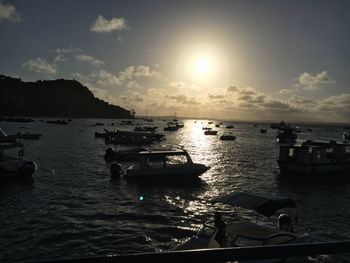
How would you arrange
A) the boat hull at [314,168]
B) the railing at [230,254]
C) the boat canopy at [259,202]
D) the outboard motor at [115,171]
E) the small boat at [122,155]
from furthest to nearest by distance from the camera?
the small boat at [122,155] → the boat hull at [314,168] → the outboard motor at [115,171] → the boat canopy at [259,202] → the railing at [230,254]

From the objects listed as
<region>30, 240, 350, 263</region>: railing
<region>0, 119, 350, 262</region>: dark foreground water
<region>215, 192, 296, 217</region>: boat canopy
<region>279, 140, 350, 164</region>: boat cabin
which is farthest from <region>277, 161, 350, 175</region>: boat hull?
<region>30, 240, 350, 263</region>: railing

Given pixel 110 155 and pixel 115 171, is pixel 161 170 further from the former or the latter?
pixel 110 155

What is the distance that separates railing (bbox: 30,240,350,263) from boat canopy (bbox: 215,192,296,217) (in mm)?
16630

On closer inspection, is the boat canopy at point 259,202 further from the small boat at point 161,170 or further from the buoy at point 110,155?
the buoy at point 110,155

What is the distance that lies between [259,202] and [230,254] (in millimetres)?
17608

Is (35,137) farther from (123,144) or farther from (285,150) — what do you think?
(285,150)

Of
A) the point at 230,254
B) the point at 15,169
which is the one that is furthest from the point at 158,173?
the point at 230,254

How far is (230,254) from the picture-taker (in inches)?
113

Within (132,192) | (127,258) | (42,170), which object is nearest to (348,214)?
(132,192)

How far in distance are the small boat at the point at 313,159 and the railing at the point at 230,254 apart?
47.8m

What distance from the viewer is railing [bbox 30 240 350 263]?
2699mm

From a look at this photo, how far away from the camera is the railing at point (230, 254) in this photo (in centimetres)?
270

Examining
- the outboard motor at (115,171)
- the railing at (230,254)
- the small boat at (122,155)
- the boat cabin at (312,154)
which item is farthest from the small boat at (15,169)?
the railing at (230,254)

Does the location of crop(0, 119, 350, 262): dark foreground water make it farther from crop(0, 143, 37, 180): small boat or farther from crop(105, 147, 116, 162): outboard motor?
crop(105, 147, 116, 162): outboard motor
